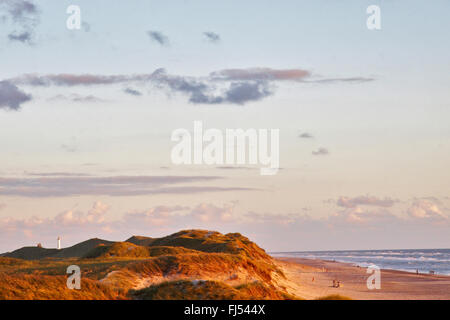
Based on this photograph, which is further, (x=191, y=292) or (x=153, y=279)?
(x=153, y=279)

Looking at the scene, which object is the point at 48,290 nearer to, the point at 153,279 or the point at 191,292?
the point at 191,292

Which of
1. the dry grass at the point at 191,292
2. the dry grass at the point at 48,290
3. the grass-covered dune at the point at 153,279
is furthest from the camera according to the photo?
the dry grass at the point at 191,292

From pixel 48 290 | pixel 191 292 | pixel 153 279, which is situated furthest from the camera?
pixel 153 279

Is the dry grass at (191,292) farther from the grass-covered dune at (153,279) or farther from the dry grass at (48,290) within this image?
the dry grass at (48,290)

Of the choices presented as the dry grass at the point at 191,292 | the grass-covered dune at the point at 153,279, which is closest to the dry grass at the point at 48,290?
the grass-covered dune at the point at 153,279

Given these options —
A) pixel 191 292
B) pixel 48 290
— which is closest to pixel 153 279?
pixel 191 292

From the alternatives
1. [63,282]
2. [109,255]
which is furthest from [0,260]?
[63,282]

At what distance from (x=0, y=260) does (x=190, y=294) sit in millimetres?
40188

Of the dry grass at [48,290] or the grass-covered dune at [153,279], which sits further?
the grass-covered dune at [153,279]

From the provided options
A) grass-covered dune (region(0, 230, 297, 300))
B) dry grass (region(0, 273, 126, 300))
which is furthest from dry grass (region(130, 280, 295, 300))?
dry grass (region(0, 273, 126, 300))

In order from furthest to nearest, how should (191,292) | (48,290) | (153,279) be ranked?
(153,279) < (191,292) < (48,290)

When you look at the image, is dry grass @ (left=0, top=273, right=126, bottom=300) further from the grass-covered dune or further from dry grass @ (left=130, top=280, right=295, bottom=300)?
dry grass @ (left=130, top=280, right=295, bottom=300)
